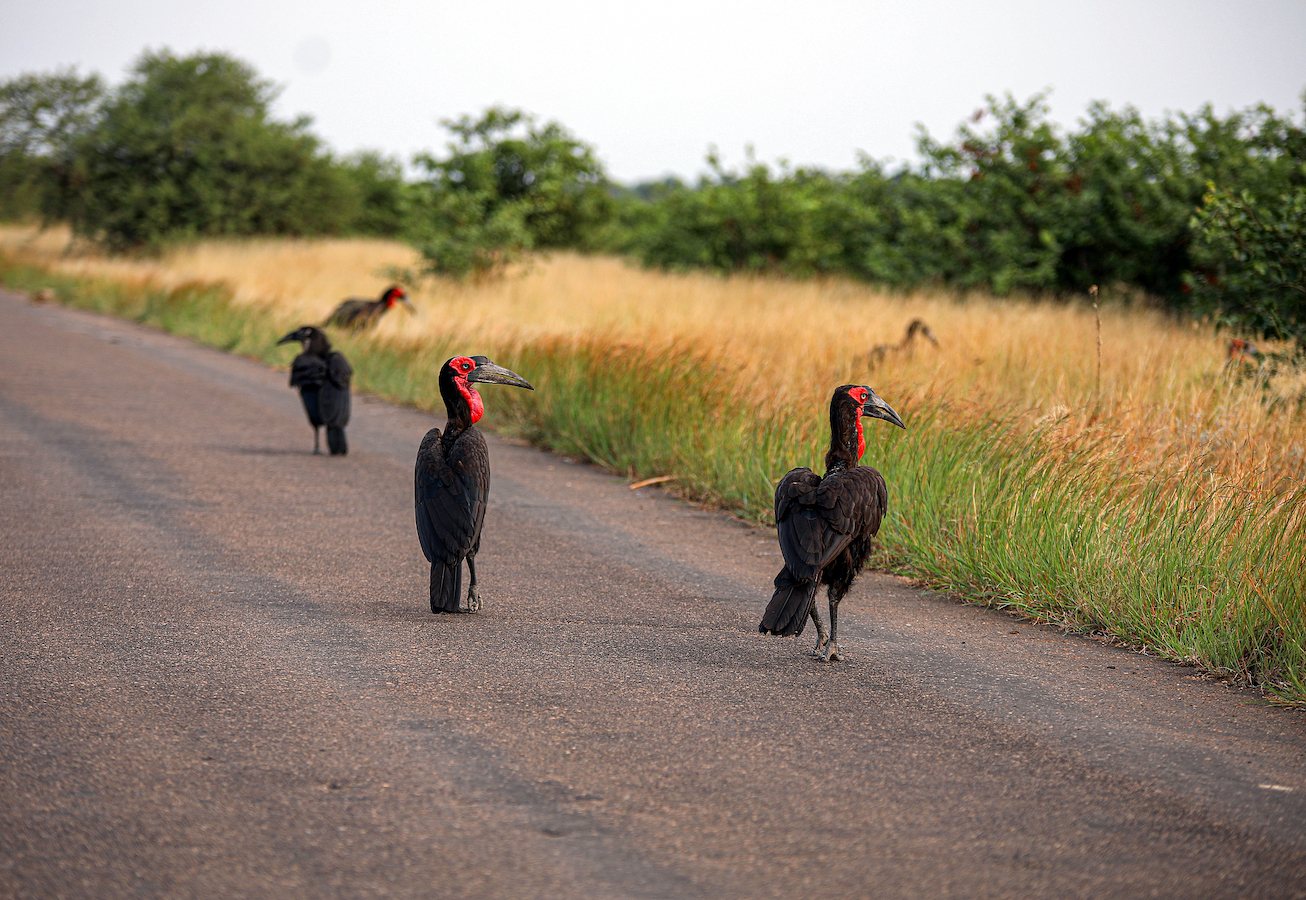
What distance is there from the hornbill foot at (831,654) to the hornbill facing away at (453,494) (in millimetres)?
1571

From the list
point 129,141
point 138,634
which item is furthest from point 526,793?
point 129,141

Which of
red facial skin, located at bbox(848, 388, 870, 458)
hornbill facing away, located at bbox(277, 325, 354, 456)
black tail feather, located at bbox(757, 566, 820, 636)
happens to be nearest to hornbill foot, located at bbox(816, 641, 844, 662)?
black tail feather, located at bbox(757, 566, 820, 636)

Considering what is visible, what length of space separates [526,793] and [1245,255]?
28.3 feet

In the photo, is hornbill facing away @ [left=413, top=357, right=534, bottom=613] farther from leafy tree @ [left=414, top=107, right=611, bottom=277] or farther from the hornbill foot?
leafy tree @ [left=414, top=107, right=611, bottom=277]

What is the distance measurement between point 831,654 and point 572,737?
4.45ft

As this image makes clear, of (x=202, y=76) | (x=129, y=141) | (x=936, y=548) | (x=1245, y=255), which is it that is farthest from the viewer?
(x=202, y=76)

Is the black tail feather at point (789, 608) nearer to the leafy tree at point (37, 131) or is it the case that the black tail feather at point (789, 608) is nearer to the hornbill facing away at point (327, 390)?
the hornbill facing away at point (327, 390)

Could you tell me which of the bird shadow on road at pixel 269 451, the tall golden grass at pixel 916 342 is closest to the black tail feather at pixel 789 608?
the tall golden grass at pixel 916 342

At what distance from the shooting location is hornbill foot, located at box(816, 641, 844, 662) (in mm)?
4680

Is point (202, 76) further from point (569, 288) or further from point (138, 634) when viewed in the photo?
point (138, 634)

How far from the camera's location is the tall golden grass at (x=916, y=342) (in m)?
7.31

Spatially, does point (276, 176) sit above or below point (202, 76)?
below

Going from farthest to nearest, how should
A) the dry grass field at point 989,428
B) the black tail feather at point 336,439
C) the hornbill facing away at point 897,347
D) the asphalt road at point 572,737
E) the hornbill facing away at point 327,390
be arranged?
Result: the hornbill facing away at point 897,347, the black tail feather at point 336,439, the hornbill facing away at point 327,390, the dry grass field at point 989,428, the asphalt road at point 572,737

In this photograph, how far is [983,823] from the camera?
3184mm
